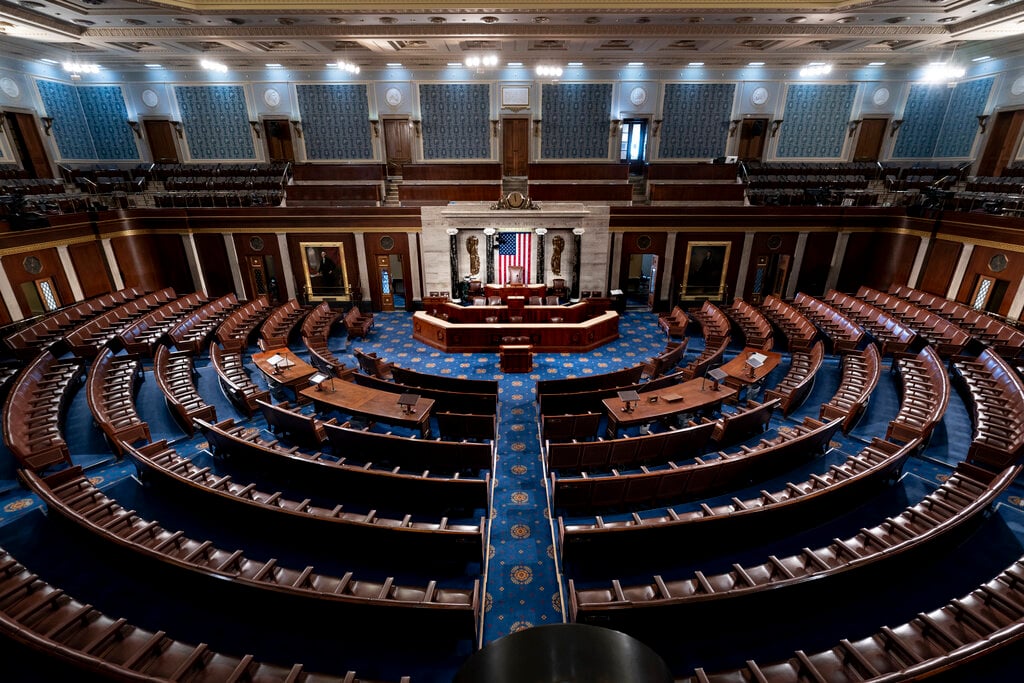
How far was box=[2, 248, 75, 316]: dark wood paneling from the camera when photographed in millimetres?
11133

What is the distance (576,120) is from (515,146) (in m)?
2.51

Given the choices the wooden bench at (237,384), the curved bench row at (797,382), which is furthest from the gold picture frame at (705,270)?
the wooden bench at (237,384)

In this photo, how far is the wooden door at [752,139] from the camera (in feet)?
56.3

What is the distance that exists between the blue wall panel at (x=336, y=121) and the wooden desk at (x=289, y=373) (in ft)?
36.6

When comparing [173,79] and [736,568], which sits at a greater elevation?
[173,79]

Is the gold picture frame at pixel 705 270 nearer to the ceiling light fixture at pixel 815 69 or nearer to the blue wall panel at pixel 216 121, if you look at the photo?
the ceiling light fixture at pixel 815 69

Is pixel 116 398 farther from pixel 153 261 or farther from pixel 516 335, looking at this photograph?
pixel 153 261

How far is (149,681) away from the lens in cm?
267

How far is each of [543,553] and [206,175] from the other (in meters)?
18.7

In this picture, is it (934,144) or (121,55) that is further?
(934,144)

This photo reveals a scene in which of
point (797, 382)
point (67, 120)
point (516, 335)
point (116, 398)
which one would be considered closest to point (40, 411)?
point (116, 398)

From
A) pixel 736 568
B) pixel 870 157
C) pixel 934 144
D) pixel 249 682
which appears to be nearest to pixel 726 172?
pixel 870 157

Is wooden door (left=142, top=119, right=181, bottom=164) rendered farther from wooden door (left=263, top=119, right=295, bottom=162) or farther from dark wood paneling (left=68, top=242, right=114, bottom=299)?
dark wood paneling (left=68, top=242, right=114, bottom=299)

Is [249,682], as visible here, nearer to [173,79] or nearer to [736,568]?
[736,568]
